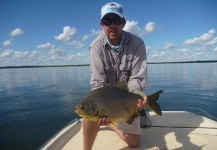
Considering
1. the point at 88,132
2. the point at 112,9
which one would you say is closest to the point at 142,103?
the point at 88,132

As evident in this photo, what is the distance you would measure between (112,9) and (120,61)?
1.16 m

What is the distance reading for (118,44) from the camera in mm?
4980

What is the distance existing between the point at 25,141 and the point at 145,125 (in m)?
4.70

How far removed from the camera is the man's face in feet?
14.7

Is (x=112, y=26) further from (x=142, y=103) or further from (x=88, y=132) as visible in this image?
(x=88, y=132)

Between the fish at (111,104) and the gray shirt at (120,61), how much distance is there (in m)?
1.05

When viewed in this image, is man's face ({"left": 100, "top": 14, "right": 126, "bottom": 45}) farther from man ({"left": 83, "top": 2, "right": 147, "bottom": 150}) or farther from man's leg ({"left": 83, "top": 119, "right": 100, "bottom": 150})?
man's leg ({"left": 83, "top": 119, "right": 100, "bottom": 150})

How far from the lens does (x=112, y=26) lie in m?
4.56

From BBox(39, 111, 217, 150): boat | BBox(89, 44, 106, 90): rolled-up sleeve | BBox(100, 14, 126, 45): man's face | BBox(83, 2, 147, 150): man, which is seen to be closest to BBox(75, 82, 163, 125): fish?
BBox(83, 2, 147, 150): man

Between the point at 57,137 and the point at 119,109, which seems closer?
the point at 119,109

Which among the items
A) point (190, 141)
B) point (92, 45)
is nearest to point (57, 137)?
point (92, 45)

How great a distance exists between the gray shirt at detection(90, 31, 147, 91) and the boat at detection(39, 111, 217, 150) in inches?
55.9

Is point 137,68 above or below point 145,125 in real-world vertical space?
above

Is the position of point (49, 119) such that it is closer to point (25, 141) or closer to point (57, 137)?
point (25, 141)
